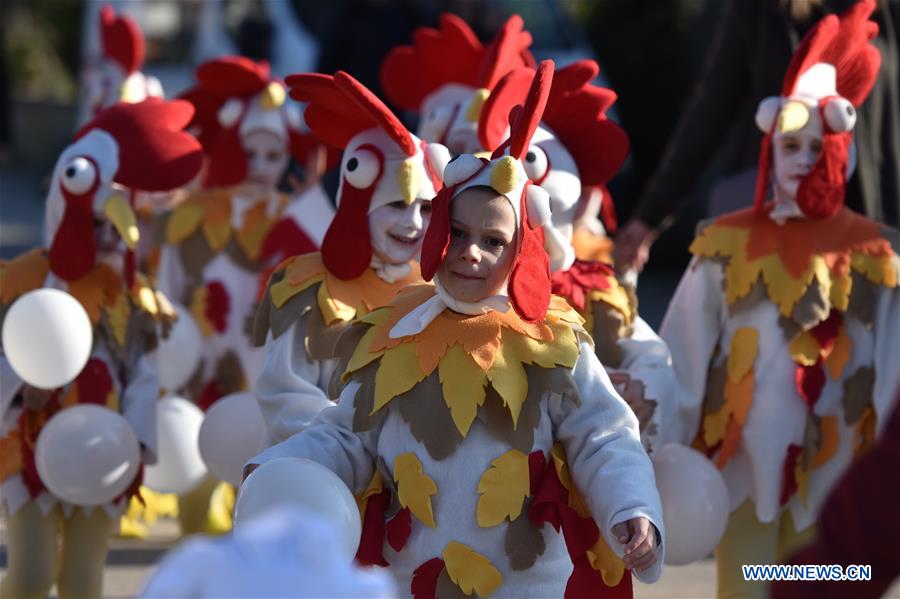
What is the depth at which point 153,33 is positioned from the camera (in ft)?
51.2

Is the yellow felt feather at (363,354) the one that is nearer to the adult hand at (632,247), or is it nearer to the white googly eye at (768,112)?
the adult hand at (632,247)

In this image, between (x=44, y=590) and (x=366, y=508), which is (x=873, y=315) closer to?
(x=366, y=508)

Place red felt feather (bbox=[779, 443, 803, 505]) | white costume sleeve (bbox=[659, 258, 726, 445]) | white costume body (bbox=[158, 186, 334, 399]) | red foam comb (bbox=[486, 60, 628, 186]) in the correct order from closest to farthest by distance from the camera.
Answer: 1. red foam comb (bbox=[486, 60, 628, 186])
2. red felt feather (bbox=[779, 443, 803, 505])
3. white costume sleeve (bbox=[659, 258, 726, 445])
4. white costume body (bbox=[158, 186, 334, 399])

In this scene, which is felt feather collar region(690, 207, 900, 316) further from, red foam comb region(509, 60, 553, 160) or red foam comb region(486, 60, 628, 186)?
red foam comb region(509, 60, 553, 160)

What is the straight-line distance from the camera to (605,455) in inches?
147

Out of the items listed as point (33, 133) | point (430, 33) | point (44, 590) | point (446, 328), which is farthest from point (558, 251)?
point (33, 133)

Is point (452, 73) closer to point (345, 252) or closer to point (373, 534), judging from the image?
point (345, 252)

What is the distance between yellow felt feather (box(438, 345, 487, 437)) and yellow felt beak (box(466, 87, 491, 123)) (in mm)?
1589

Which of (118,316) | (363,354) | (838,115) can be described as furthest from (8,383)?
(838,115)

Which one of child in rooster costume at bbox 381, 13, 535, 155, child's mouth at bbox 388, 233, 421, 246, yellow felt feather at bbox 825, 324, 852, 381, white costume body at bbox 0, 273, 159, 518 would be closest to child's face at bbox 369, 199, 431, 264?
child's mouth at bbox 388, 233, 421, 246

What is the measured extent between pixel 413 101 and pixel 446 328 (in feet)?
7.80

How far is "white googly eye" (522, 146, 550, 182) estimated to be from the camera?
4801mm

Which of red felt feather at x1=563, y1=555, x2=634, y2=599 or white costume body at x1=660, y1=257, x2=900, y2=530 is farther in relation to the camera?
white costume body at x1=660, y1=257, x2=900, y2=530

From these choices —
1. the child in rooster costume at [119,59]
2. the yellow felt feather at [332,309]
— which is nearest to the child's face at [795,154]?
the yellow felt feather at [332,309]
